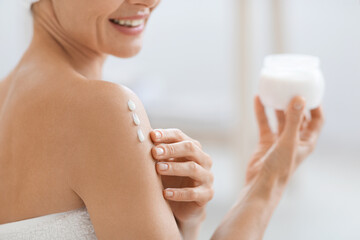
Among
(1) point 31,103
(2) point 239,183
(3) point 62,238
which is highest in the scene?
(1) point 31,103

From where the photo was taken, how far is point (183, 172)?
914 millimetres

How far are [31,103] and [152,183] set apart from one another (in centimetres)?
29

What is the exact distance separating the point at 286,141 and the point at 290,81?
6.4 inches

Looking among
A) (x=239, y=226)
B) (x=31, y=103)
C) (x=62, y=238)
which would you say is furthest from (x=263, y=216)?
(x=31, y=103)

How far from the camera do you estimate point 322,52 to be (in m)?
3.64

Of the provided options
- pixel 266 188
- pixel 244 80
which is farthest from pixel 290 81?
pixel 244 80

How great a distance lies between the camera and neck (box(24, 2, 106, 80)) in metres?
1.01

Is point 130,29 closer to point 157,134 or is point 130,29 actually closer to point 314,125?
point 157,134

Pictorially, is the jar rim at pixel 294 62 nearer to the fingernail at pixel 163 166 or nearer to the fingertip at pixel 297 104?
the fingertip at pixel 297 104

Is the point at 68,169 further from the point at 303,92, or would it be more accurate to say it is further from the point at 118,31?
the point at 303,92

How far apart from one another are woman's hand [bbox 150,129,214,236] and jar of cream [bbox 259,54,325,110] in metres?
0.39

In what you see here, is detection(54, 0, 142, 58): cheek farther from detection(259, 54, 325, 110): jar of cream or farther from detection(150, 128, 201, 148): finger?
detection(259, 54, 325, 110): jar of cream

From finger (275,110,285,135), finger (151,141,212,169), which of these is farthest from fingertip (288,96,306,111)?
finger (151,141,212,169)

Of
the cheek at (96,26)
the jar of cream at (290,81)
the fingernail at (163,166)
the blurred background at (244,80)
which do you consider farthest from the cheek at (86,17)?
the blurred background at (244,80)
